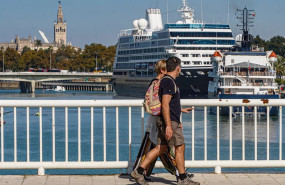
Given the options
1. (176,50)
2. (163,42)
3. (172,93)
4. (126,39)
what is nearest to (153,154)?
(172,93)

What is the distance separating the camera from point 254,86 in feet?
157

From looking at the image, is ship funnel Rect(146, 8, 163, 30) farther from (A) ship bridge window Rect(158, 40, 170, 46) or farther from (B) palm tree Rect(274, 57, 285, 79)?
(B) palm tree Rect(274, 57, 285, 79)

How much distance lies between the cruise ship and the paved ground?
58.2 meters

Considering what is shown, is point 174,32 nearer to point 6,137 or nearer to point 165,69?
point 6,137

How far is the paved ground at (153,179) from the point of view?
7.51 meters

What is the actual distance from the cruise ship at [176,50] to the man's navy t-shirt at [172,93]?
58.9m

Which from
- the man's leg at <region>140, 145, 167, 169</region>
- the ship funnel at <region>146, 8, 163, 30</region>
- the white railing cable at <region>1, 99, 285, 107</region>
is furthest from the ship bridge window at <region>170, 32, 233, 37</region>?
the man's leg at <region>140, 145, 167, 169</region>

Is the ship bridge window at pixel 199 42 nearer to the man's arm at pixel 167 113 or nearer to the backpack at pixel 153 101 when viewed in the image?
the backpack at pixel 153 101

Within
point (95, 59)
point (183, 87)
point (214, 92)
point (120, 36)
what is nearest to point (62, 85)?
point (95, 59)

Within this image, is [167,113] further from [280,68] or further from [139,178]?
[280,68]

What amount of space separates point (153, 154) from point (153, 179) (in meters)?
0.45

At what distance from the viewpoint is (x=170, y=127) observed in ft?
23.5

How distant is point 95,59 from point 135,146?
406ft

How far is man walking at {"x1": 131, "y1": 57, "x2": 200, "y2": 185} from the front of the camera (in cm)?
716
